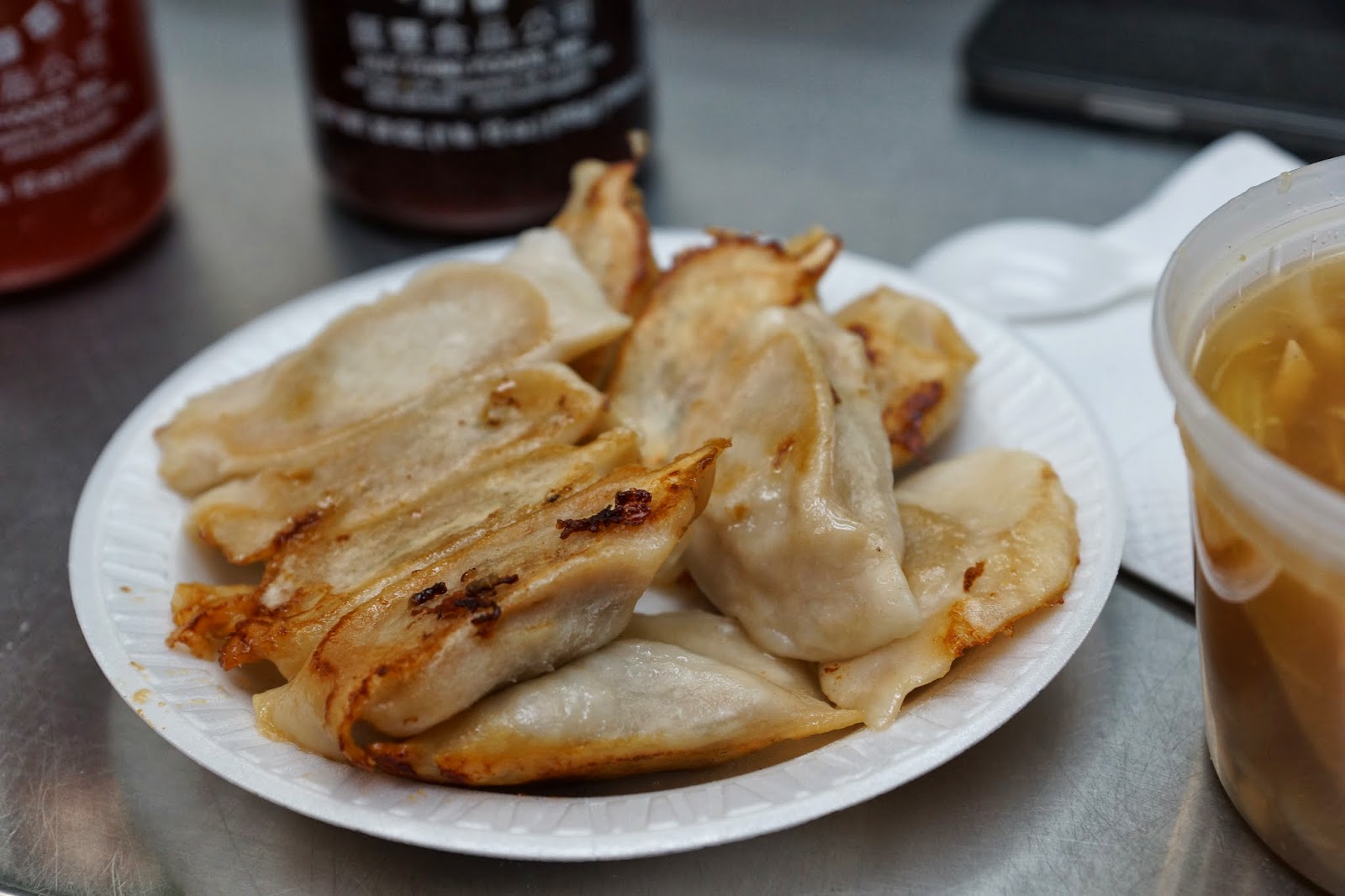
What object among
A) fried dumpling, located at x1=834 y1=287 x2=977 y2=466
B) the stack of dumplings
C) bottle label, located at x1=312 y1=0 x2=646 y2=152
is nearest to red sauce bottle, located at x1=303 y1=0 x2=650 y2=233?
bottle label, located at x1=312 y1=0 x2=646 y2=152

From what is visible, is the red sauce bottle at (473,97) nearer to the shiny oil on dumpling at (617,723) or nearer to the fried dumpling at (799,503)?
the fried dumpling at (799,503)

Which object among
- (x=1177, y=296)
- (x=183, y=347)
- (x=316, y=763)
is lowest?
(x=183, y=347)

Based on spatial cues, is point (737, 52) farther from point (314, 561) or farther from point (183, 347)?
point (314, 561)

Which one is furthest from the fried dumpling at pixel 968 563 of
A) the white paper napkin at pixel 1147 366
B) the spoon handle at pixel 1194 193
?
the spoon handle at pixel 1194 193

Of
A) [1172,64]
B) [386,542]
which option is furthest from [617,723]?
[1172,64]

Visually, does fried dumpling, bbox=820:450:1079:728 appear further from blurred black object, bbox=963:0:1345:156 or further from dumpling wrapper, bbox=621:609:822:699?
blurred black object, bbox=963:0:1345:156

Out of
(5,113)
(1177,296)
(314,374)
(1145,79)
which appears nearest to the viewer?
(1177,296)

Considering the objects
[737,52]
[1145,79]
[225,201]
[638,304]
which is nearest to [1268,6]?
[1145,79]
